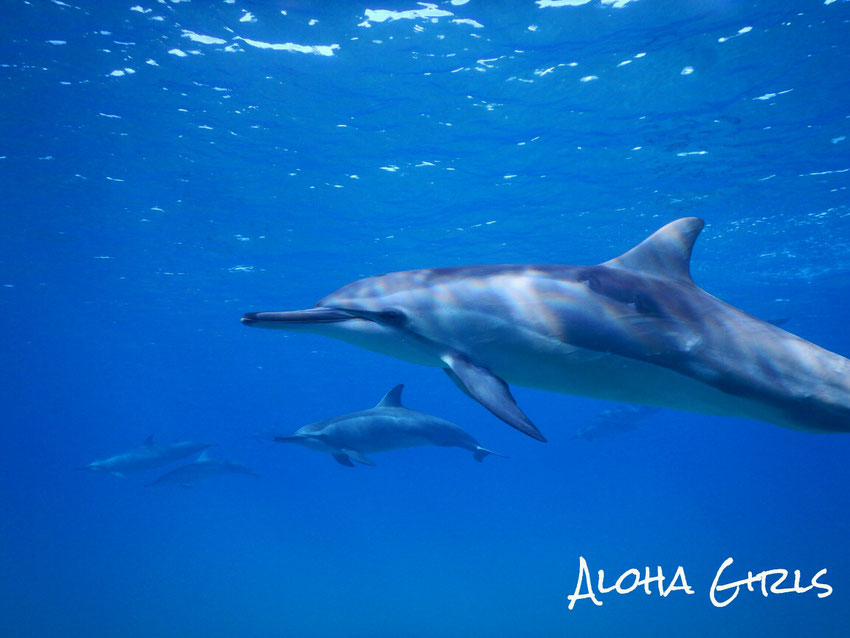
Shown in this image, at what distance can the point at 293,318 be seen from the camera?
12.3 ft

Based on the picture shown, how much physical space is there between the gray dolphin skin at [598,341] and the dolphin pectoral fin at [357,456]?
26.6ft

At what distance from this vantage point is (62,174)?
1759 centimetres

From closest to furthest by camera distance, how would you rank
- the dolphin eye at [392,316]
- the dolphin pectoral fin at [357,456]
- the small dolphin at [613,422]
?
1. the dolphin eye at [392,316]
2. the dolphin pectoral fin at [357,456]
3. the small dolphin at [613,422]

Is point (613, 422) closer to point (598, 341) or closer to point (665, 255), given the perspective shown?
point (665, 255)

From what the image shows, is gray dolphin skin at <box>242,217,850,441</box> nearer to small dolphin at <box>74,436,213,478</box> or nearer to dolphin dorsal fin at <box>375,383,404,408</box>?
dolphin dorsal fin at <box>375,383,404,408</box>

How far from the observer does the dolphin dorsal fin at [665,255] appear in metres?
4.42

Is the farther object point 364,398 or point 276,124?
point 364,398

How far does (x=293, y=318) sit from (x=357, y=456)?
347 inches

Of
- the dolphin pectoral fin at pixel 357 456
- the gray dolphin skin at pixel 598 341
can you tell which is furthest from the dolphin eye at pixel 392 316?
the dolphin pectoral fin at pixel 357 456

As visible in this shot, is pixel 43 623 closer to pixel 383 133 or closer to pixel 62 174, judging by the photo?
pixel 62 174

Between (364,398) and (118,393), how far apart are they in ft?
108

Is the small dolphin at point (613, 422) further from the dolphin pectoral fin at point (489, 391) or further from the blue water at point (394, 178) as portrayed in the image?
the dolphin pectoral fin at point (489, 391)

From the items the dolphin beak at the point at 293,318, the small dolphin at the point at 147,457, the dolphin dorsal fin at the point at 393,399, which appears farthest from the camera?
the small dolphin at the point at 147,457

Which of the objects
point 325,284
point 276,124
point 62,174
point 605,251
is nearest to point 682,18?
point 276,124
